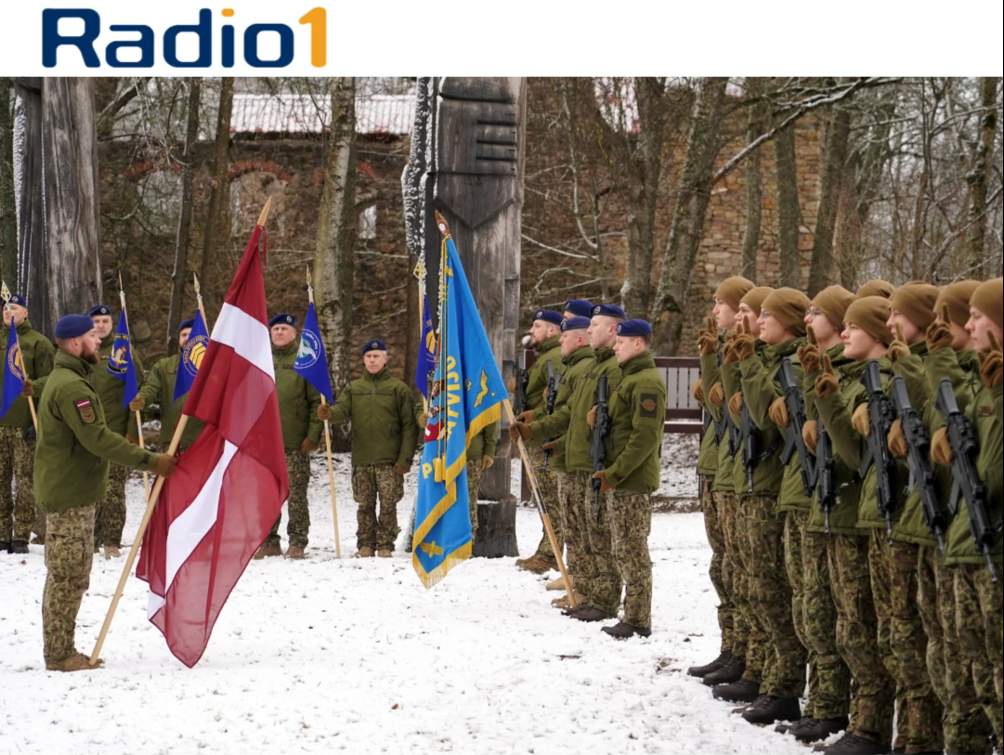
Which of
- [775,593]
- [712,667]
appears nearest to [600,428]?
[712,667]

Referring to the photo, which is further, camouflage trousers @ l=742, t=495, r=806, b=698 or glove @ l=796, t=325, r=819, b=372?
camouflage trousers @ l=742, t=495, r=806, b=698

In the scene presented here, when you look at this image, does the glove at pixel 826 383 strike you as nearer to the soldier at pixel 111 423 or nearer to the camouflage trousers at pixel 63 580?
the camouflage trousers at pixel 63 580

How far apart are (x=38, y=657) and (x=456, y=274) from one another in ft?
12.4

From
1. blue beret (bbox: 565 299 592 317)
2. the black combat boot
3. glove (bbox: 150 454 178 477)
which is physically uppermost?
blue beret (bbox: 565 299 592 317)

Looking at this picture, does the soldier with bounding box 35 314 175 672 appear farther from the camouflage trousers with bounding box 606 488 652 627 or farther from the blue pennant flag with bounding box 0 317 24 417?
the blue pennant flag with bounding box 0 317 24 417

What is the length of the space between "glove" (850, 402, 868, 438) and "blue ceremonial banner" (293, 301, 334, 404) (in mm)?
7213

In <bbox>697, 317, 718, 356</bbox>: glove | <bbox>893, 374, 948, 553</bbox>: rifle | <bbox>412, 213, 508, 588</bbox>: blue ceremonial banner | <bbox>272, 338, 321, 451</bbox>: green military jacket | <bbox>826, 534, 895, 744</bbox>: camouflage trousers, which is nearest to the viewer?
<bbox>893, 374, 948, 553</bbox>: rifle

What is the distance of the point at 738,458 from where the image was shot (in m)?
7.17

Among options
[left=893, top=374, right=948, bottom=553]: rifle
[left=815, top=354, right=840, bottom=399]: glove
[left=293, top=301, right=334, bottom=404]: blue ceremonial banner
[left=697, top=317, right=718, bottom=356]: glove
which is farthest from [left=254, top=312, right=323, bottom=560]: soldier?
[left=893, top=374, right=948, bottom=553]: rifle

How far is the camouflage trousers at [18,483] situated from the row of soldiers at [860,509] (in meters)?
6.78

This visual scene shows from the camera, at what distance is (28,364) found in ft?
40.1

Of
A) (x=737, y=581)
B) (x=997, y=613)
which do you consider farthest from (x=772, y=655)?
(x=997, y=613)

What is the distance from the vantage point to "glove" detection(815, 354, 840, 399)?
600 centimetres

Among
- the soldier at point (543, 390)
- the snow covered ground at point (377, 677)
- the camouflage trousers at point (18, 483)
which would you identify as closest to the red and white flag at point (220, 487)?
the snow covered ground at point (377, 677)
